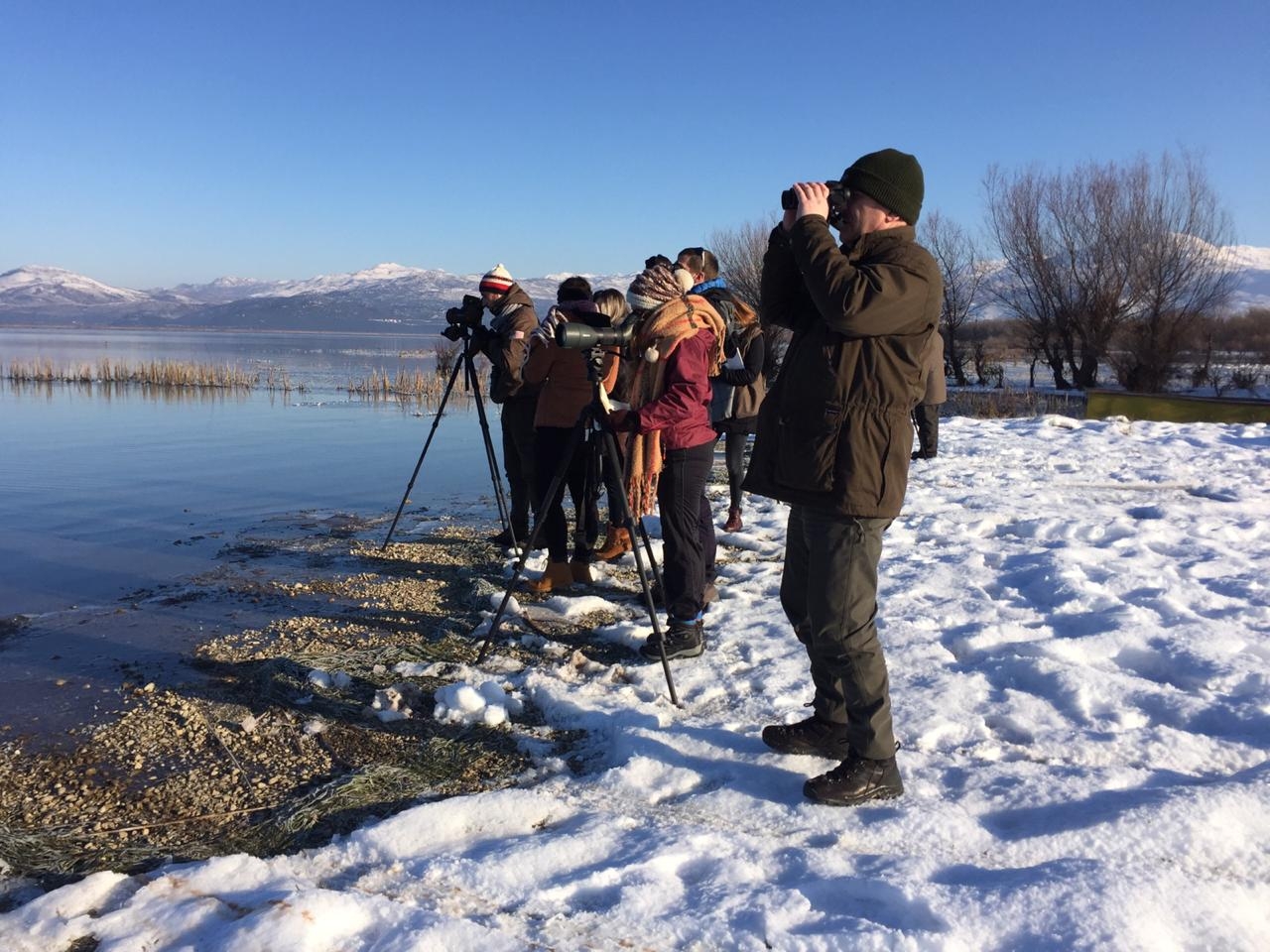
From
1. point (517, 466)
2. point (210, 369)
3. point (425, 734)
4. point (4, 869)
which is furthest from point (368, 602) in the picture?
point (210, 369)

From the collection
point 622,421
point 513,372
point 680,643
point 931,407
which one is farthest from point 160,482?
point 931,407

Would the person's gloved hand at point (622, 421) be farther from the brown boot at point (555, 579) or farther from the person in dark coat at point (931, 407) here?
the person in dark coat at point (931, 407)

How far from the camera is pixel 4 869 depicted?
234 cm

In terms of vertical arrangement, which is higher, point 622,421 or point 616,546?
point 622,421

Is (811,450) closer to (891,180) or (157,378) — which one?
(891,180)

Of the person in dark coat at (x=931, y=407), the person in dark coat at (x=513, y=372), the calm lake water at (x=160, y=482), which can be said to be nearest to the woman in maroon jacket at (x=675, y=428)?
the person in dark coat at (x=513, y=372)

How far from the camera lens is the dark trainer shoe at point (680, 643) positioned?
150 inches

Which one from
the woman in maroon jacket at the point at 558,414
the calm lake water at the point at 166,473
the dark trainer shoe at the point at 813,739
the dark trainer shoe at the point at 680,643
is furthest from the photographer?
the calm lake water at the point at 166,473

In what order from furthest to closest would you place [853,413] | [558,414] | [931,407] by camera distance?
[931,407] < [558,414] < [853,413]

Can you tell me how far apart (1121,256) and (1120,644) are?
75.6 feet

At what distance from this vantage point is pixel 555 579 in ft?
16.0

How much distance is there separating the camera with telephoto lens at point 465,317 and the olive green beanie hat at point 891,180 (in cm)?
335

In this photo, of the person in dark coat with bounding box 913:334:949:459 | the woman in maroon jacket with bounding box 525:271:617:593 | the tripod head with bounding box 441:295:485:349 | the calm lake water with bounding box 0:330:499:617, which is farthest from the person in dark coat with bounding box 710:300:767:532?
the calm lake water with bounding box 0:330:499:617

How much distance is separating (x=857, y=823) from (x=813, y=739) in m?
0.41
